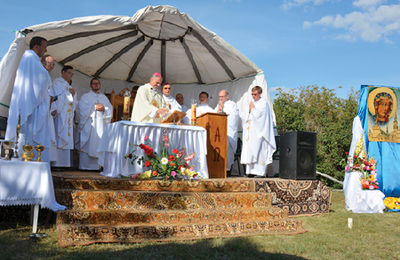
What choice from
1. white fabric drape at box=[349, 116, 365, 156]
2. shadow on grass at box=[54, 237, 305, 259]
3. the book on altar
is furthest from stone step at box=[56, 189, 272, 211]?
white fabric drape at box=[349, 116, 365, 156]

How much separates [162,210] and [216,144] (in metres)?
2.34

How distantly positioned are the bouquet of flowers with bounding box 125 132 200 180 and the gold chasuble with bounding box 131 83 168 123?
0.86 m

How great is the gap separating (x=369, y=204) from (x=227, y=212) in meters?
4.34

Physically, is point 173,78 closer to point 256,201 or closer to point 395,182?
point 256,201

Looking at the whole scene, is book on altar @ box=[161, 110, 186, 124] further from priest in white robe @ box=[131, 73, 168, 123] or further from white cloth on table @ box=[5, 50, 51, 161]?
white cloth on table @ box=[5, 50, 51, 161]

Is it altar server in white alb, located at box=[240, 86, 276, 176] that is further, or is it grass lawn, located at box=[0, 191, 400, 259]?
altar server in white alb, located at box=[240, 86, 276, 176]

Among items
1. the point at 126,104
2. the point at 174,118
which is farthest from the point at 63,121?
the point at 174,118

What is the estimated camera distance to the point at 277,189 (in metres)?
6.39

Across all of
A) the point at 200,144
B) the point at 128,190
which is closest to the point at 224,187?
the point at 200,144

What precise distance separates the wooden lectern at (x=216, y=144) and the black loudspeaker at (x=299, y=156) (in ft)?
4.42

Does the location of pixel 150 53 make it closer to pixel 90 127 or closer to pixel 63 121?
pixel 90 127

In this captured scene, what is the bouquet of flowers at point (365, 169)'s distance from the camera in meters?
8.13

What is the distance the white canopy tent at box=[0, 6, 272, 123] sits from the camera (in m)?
7.61

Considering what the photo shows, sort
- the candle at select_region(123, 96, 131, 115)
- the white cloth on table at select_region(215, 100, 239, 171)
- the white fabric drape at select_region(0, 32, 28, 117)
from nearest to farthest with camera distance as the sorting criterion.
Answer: the white fabric drape at select_region(0, 32, 28, 117)
the candle at select_region(123, 96, 131, 115)
the white cloth on table at select_region(215, 100, 239, 171)
